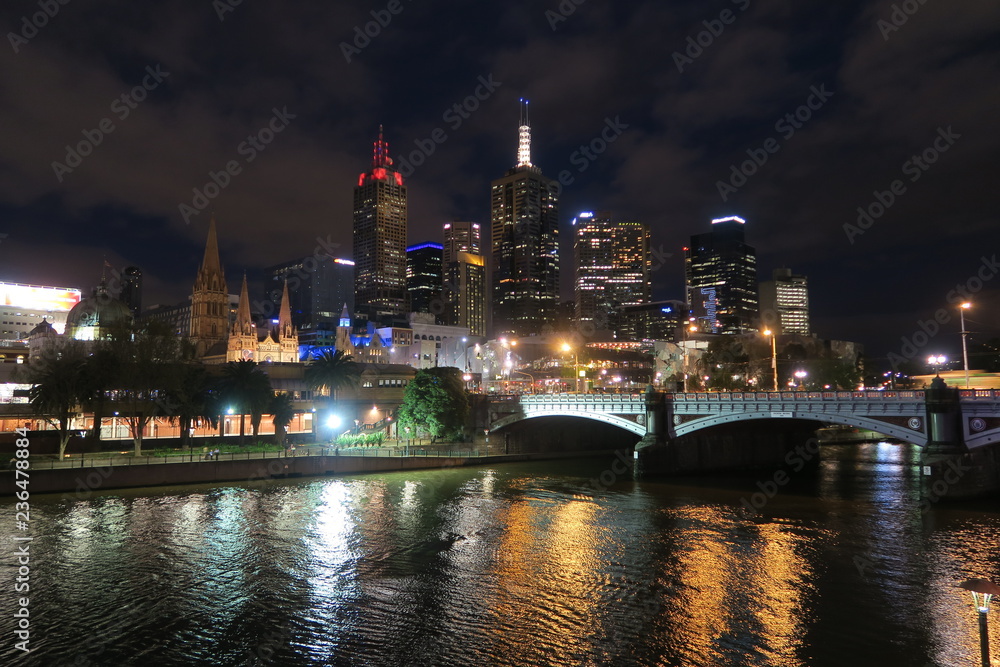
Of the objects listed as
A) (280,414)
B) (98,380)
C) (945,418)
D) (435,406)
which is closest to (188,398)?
(98,380)

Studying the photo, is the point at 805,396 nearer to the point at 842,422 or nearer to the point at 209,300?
the point at 842,422

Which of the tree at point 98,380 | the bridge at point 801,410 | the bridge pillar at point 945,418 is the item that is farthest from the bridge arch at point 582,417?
the tree at point 98,380

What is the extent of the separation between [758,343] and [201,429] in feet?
448

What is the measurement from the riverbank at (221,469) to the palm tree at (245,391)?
14.5 metres

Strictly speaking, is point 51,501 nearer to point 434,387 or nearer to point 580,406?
point 434,387

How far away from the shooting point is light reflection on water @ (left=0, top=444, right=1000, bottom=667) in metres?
24.4

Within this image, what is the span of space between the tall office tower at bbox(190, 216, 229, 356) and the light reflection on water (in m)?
125

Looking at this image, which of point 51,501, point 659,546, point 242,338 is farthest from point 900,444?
point 242,338

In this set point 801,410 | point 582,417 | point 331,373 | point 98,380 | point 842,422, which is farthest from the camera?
point 331,373

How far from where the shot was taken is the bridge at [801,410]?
157 feet

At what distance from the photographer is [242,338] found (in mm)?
170125

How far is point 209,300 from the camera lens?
166m

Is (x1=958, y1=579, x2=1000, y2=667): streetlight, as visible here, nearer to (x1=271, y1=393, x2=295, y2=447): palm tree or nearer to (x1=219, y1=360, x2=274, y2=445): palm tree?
(x1=219, y1=360, x2=274, y2=445): palm tree

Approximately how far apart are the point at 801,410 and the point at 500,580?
1387 inches
